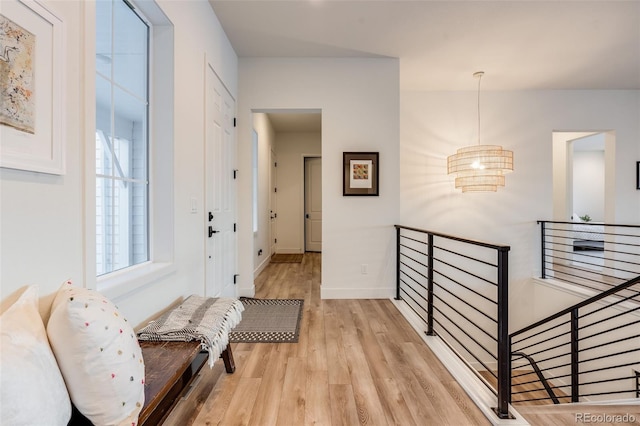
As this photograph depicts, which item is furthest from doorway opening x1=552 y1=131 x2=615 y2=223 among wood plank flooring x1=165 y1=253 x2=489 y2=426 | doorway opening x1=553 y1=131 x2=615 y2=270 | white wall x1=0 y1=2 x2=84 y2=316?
white wall x1=0 y1=2 x2=84 y2=316

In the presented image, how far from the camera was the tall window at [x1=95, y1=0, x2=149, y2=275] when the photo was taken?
149 cm

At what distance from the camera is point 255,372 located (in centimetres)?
196

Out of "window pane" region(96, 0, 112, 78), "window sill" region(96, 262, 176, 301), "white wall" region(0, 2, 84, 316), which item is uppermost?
"window pane" region(96, 0, 112, 78)

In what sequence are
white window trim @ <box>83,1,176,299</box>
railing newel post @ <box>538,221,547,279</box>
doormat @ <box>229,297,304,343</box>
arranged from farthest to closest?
railing newel post @ <box>538,221,547,279</box>, doormat @ <box>229,297,304,343</box>, white window trim @ <box>83,1,176,299</box>

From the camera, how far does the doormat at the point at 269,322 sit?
246 cm

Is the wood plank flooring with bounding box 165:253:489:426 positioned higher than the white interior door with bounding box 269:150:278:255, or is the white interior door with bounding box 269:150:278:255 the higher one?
the white interior door with bounding box 269:150:278:255

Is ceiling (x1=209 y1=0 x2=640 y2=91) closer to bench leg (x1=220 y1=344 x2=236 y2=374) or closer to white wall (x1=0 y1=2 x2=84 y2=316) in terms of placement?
white wall (x1=0 y1=2 x2=84 y2=316)

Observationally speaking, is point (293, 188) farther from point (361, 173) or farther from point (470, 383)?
point (470, 383)

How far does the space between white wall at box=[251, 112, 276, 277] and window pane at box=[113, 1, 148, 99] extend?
267 cm

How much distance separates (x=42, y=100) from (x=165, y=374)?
1.10 metres

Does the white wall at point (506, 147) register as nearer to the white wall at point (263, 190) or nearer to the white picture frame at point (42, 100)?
the white wall at point (263, 190)

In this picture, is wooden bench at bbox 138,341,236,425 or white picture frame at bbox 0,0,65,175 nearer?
white picture frame at bbox 0,0,65,175

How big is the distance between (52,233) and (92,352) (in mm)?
461

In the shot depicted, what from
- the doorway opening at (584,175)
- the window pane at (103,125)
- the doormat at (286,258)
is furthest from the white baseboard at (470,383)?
the doorway opening at (584,175)
